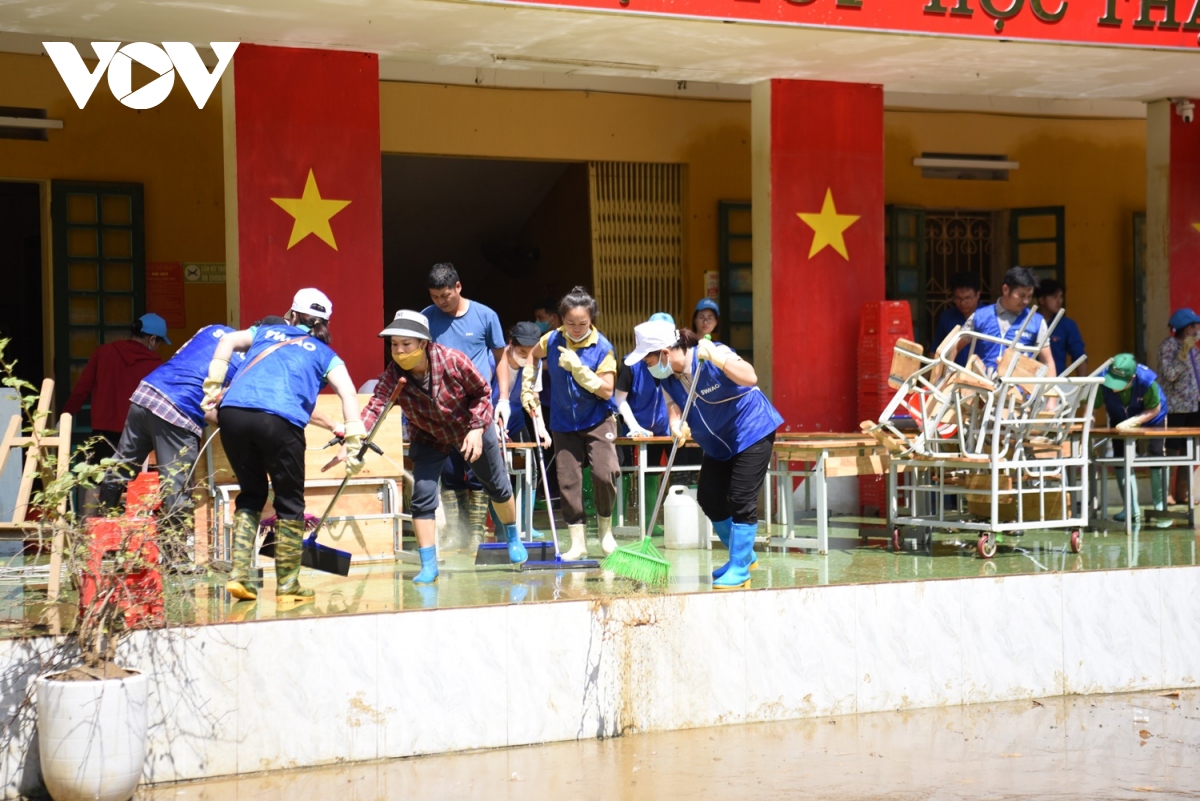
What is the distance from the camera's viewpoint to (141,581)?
593 centimetres

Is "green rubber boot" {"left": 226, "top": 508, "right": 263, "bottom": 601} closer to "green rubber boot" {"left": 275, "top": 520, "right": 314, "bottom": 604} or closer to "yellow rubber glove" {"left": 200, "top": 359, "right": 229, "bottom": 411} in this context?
"green rubber boot" {"left": 275, "top": 520, "right": 314, "bottom": 604}

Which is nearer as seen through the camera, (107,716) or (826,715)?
(107,716)

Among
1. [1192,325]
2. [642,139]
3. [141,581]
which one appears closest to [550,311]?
[642,139]

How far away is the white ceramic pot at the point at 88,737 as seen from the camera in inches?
214

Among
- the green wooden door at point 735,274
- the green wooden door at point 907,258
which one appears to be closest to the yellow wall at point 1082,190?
the green wooden door at point 907,258

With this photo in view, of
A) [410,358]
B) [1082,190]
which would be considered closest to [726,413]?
[410,358]

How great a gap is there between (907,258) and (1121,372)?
380 centimetres

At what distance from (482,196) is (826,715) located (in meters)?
8.49

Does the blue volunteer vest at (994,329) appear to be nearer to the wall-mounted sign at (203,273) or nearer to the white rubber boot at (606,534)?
the white rubber boot at (606,534)

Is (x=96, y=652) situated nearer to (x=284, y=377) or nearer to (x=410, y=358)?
(x=284, y=377)

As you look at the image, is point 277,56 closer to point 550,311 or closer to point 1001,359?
point 550,311

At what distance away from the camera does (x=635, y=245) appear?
12.7 meters

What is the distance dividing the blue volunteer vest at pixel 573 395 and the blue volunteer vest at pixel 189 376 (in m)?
1.75

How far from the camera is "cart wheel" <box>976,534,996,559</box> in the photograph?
8.48 meters
